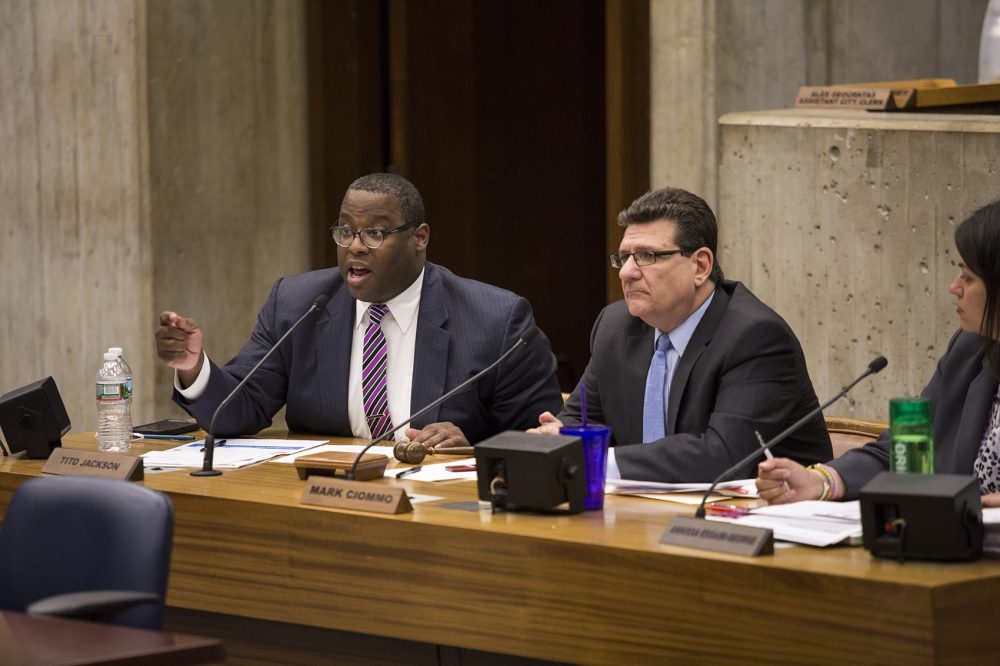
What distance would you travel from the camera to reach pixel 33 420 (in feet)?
11.9

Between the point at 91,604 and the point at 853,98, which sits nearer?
the point at 91,604

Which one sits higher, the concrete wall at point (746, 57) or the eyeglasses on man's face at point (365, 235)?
the concrete wall at point (746, 57)

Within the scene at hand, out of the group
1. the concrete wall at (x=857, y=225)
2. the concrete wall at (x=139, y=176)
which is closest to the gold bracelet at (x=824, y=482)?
the concrete wall at (x=857, y=225)

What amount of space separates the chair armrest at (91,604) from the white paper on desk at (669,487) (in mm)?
1063

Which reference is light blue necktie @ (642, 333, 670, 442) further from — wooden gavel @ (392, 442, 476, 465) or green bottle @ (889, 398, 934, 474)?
green bottle @ (889, 398, 934, 474)

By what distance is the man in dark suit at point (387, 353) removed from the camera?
392 cm

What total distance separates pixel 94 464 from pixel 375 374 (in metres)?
0.84

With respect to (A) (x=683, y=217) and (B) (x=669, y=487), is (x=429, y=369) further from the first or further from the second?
(B) (x=669, y=487)

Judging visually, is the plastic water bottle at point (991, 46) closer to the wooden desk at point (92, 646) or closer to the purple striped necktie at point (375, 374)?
the purple striped necktie at point (375, 374)

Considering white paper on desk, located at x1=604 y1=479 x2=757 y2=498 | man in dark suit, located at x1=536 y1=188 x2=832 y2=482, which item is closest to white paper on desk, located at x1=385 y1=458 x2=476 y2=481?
man in dark suit, located at x1=536 y1=188 x2=832 y2=482

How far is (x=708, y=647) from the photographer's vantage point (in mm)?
2518

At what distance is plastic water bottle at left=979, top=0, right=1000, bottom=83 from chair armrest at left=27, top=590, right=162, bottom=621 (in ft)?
11.5

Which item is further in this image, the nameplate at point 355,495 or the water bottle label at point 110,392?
the water bottle label at point 110,392

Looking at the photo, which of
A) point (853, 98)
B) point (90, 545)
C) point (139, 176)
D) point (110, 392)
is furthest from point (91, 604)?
point (139, 176)
